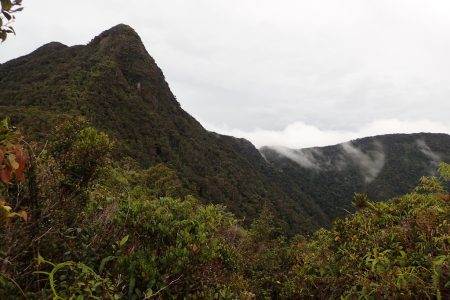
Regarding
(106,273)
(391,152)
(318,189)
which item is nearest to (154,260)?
(106,273)

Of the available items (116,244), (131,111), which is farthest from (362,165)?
(116,244)

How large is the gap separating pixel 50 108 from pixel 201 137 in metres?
46.5

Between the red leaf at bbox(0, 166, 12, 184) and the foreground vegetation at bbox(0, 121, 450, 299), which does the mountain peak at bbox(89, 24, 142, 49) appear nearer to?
Result: the foreground vegetation at bbox(0, 121, 450, 299)

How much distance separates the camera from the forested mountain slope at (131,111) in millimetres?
50906

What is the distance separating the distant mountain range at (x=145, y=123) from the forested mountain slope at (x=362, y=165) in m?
0.81

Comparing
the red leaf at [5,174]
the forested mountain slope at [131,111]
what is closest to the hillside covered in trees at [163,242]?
the red leaf at [5,174]

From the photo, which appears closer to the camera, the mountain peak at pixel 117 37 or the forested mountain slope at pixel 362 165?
the mountain peak at pixel 117 37

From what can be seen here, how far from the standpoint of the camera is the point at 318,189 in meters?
140

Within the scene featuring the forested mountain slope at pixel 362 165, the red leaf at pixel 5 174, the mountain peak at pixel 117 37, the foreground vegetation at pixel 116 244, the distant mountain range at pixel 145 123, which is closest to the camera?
the red leaf at pixel 5 174

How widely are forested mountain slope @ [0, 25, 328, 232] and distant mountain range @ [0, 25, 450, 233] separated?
207mm

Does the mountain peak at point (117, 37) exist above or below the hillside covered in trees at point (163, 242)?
above

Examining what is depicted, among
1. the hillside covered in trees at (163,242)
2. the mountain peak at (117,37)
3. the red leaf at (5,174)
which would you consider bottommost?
the hillside covered in trees at (163,242)

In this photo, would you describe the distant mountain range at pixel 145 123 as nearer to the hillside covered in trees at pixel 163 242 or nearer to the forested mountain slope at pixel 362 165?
the forested mountain slope at pixel 362 165

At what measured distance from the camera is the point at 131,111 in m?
68.9
